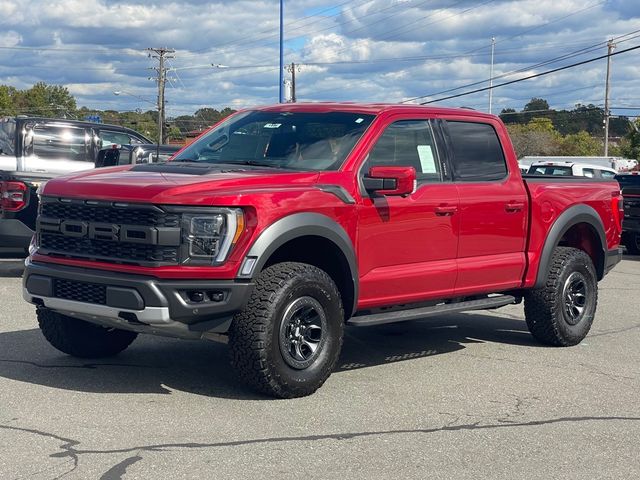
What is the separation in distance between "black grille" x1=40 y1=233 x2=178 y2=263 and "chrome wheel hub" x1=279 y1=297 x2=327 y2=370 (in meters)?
0.88

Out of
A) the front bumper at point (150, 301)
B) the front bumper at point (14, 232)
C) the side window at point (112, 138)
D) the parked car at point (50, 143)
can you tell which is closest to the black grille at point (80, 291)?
the front bumper at point (150, 301)

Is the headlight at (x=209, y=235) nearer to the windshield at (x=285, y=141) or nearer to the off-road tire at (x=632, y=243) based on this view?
the windshield at (x=285, y=141)

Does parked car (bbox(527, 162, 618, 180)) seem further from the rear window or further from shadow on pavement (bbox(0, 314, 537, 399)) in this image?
shadow on pavement (bbox(0, 314, 537, 399))

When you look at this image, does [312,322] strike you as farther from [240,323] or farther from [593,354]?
[593,354]

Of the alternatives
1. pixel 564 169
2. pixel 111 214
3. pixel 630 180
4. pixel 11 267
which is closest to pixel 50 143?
pixel 11 267

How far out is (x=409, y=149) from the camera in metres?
7.53

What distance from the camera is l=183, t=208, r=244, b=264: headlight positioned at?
19.5ft

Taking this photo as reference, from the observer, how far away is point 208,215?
19.6 feet

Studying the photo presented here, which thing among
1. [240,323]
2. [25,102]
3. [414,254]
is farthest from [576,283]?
[25,102]

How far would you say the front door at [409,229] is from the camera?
6941 mm

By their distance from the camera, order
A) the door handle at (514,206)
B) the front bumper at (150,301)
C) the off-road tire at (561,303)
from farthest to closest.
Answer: the off-road tire at (561,303), the door handle at (514,206), the front bumper at (150,301)

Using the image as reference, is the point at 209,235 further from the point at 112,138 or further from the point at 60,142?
the point at 112,138

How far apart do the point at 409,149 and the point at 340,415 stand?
7.86 feet

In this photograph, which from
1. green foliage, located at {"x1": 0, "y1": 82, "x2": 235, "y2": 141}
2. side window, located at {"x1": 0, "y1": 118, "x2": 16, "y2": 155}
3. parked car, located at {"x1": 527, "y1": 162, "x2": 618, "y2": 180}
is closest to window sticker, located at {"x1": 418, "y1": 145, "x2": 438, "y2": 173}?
side window, located at {"x1": 0, "y1": 118, "x2": 16, "y2": 155}
